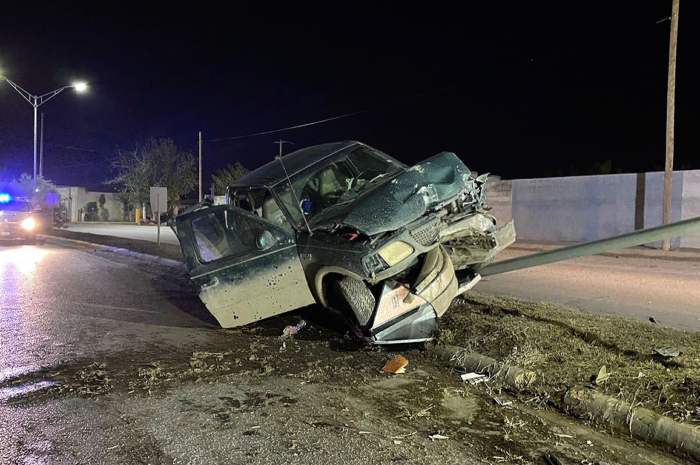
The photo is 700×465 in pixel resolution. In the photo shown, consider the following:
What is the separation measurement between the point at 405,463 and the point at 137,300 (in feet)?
23.7

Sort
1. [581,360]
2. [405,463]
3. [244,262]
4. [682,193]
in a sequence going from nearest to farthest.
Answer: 1. [405,463]
2. [581,360]
3. [244,262]
4. [682,193]

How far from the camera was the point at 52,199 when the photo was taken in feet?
92.7

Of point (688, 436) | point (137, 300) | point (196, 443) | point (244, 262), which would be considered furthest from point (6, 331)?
point (688, 436)

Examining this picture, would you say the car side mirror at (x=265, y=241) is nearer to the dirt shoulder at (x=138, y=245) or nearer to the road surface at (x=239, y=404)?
the road surface at (x=239, y=404)

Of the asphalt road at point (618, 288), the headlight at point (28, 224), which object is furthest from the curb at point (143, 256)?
the asphalt road at point (618, 288)

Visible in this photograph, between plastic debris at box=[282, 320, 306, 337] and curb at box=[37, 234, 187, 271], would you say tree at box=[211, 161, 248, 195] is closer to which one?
curb at box=[37, 234, 187, 271]

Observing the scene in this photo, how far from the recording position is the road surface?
350 centimetres

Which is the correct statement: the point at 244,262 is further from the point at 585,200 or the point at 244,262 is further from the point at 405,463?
the point at 585,200

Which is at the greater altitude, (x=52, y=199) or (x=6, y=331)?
(x=52, y=199)

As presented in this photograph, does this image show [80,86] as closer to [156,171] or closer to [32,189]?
[32,189]

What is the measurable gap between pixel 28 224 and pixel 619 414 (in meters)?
21.3

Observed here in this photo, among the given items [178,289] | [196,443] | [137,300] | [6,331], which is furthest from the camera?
[178,289]

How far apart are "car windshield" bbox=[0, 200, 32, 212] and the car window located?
55.4ft

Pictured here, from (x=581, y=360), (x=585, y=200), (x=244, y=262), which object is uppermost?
(x=585, y=200)
